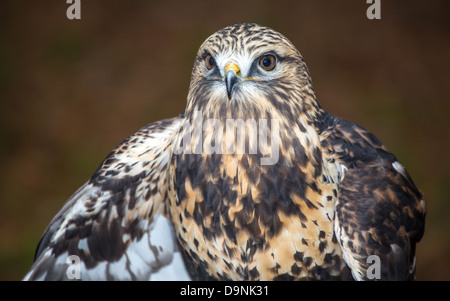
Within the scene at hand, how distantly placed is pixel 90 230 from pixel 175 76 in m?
2.23

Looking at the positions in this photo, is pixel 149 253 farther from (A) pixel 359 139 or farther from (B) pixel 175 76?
(B) pixel 175 76

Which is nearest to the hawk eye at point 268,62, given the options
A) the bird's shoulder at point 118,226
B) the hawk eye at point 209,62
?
the hawk eye at point 209,62

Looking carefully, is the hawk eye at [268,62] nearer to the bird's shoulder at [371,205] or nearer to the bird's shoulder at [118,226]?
the bird's shoulder at [371,205]

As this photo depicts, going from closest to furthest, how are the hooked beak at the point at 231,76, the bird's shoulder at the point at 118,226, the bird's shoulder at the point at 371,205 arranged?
the hooked beak at the point at 231,76 → the bird's shoulder at the point at 371,205 → the bird's shoulder at the point at 118,226

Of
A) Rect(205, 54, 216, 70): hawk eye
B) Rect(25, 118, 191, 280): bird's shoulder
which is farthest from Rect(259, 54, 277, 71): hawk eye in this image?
Rect(25, 118, 191, 280): bird's shoulder

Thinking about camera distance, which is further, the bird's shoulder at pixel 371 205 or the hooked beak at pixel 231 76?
the bird's shoulder at pixel 371 205

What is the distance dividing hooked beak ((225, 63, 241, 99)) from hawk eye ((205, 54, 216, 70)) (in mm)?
73

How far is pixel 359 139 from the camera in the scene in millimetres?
1849

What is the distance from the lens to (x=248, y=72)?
5.07 feet

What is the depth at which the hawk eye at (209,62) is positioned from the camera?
1567 mm

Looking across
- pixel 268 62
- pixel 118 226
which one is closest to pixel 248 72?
pixel 268 62

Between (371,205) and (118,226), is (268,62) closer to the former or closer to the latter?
(371,205)

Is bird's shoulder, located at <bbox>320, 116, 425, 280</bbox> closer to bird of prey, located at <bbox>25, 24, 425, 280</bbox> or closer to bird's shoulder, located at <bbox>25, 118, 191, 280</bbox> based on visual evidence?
bird of prey, located at <bbox>25, 24, 425, 280</bbox>

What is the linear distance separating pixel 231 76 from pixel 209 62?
12 centimetres
